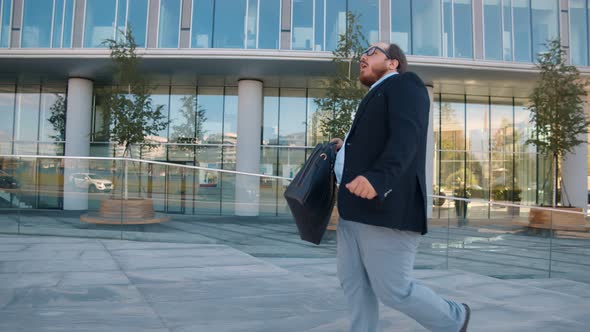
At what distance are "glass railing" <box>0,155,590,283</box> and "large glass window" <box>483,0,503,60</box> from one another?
11718 millimetres

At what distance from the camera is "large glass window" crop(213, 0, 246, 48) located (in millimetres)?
16703

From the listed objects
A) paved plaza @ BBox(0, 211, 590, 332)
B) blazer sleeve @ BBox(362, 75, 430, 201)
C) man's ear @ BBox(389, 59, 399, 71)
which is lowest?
paved plaza @ BBox(0, 211, 590, 332)

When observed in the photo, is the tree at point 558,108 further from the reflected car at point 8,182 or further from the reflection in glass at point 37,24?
the reflection in glass at point 37,24

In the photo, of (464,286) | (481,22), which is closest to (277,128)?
(481,22)

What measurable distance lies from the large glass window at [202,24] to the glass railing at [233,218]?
32.0 feet

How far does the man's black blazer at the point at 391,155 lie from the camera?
2.07 metres

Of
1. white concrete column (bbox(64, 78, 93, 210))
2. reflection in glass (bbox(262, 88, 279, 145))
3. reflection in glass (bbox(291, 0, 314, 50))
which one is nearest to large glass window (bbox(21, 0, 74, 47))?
white concrete column (bbox(64, 78, 93, 210))

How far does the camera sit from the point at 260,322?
2.95m

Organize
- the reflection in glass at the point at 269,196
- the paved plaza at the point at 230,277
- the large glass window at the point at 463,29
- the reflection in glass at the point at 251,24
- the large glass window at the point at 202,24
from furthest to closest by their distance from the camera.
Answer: the large glass window at the point at 463,29, the large glass window at the point at 202,24, the reflection in glass at the point at 251,24, the reflection in glass at the point at 269,196, the paved plaza at the point at 230,277

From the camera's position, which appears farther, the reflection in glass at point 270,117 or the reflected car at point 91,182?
the reflection in glass at point 270,117

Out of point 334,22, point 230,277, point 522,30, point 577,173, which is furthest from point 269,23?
point 577,173

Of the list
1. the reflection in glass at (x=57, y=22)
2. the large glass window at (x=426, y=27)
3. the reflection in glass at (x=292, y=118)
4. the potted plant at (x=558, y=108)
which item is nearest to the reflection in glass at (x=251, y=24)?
the reflection in glass at (x=292, y=118)

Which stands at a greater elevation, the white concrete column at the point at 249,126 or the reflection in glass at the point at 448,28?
the reflection in glass at the point at 448,28

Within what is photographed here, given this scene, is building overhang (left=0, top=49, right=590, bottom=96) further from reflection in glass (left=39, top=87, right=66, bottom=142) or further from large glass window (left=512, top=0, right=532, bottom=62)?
reflection in glass (left=39, top=87, right=66, bottom=142)
